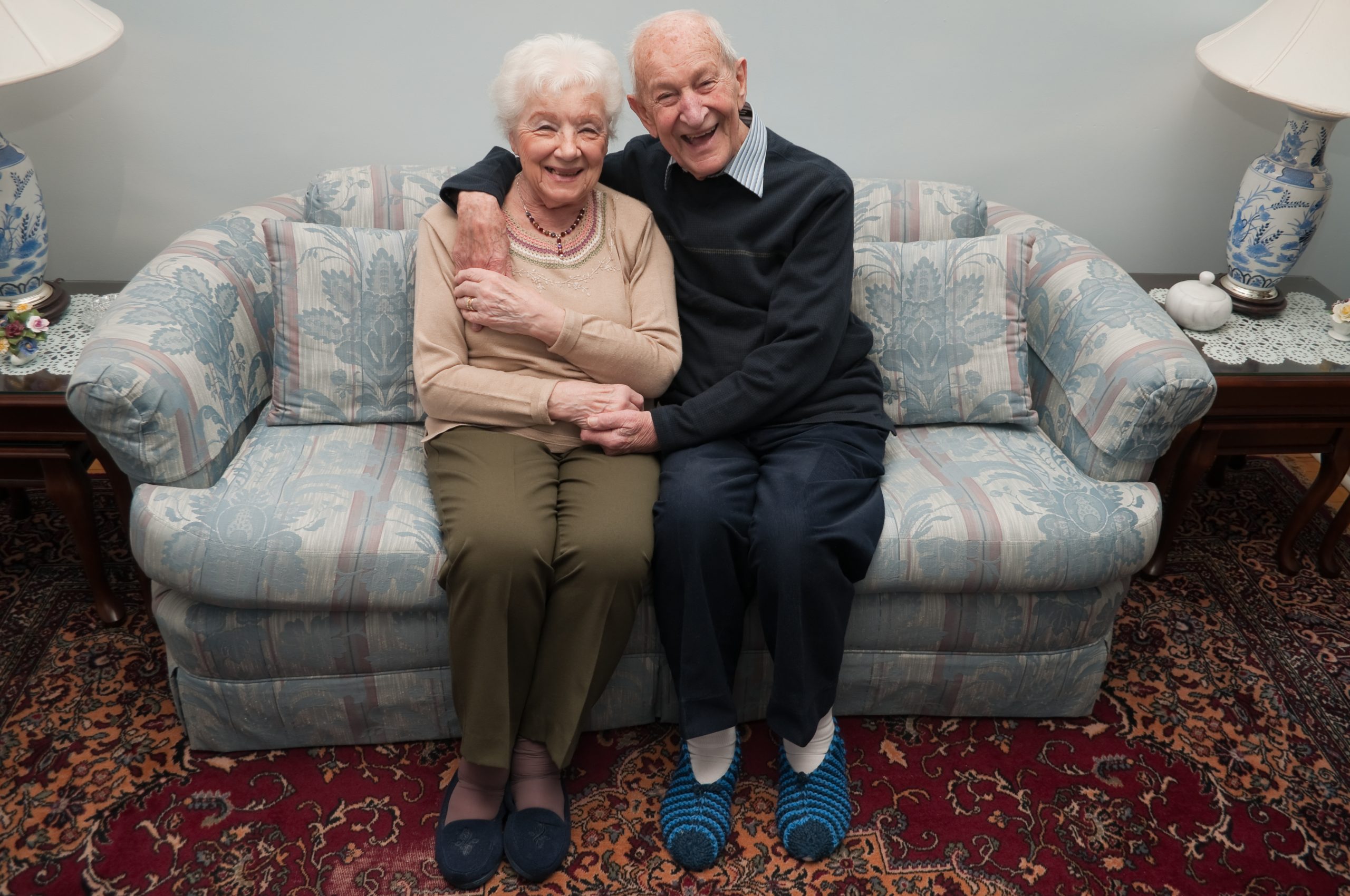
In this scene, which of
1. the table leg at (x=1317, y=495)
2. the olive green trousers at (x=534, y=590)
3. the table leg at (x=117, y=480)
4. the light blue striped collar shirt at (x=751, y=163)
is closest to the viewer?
the olive green trousers at (x=534, y=590)

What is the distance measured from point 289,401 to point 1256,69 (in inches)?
83.0

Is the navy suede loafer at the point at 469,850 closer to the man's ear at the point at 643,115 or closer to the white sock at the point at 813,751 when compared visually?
the white sock at the point at 813,751

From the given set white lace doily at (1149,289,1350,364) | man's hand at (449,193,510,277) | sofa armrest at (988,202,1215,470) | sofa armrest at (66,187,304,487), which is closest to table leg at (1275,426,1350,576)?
white lace doily at (1149,289,1350,364)

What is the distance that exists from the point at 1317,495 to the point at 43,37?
113 inches

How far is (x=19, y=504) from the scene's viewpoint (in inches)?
93.1

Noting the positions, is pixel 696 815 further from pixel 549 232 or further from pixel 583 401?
pixel 549 232

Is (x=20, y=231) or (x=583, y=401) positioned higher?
(x=20, y=231)

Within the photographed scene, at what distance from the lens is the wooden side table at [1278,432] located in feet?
6.75

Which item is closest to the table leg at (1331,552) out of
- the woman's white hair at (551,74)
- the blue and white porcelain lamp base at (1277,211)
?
the blue and white porcelain lamp base at (1277,211)

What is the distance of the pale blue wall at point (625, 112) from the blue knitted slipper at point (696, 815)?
1.54 m

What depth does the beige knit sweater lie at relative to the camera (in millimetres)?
1680

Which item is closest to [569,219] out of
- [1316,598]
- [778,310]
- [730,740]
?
[778,310]

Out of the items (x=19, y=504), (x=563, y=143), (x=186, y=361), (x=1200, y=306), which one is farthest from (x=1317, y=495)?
(x=19, y=504)

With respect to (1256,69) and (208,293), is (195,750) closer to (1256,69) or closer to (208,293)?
(208,293)
